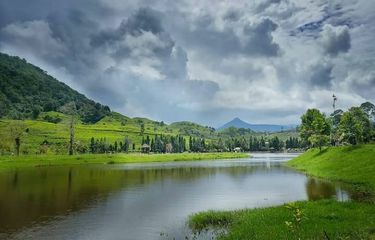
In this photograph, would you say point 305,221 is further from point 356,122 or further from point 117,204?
point 356,122

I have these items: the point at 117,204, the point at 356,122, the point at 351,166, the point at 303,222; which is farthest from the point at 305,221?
the point at 356,122

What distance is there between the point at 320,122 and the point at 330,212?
105m

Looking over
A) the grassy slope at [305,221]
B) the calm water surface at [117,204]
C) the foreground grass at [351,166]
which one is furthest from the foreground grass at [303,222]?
the foreground grass at [351,166]

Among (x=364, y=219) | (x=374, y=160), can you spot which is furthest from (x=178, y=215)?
(x=374, y=160)

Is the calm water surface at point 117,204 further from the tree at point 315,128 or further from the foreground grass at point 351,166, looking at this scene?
the tree at point 315,128

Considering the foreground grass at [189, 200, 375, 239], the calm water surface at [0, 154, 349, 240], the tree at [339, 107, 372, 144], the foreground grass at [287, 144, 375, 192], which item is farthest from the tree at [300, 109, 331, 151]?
the foreground grass at [189, 200, 375, 239]

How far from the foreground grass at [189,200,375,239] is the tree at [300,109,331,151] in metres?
90.0

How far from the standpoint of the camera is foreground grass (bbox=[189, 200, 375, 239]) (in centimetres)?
3069

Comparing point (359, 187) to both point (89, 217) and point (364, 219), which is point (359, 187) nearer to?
point (364, 219)

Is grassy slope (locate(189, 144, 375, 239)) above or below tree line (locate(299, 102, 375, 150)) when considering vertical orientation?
below

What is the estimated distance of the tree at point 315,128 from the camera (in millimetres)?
130125

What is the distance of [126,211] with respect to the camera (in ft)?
164

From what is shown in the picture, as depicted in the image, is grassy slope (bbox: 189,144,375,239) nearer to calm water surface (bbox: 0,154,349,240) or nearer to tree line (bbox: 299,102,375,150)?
calm water surface (bbox: 0,154,349,240)

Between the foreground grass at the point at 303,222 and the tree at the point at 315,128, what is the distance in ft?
295
